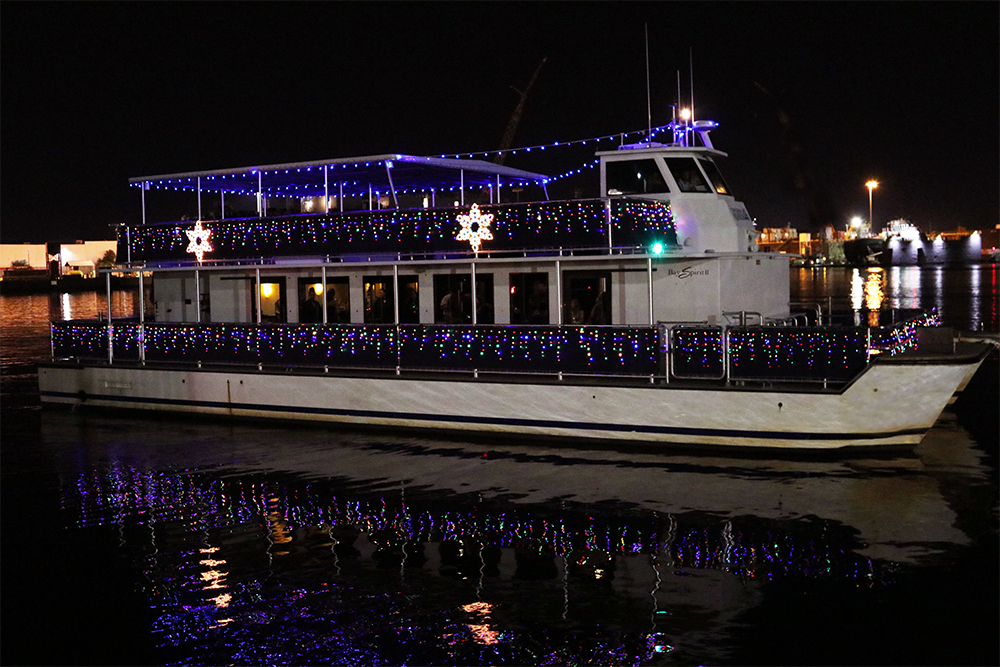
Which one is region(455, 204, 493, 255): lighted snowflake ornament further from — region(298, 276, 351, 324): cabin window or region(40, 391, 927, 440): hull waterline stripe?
region(298, 276, 351, 324): cabin window

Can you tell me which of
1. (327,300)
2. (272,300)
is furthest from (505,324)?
(272,300)

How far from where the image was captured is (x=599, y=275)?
54.6ft

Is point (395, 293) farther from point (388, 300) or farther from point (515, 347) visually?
point (515, 347)

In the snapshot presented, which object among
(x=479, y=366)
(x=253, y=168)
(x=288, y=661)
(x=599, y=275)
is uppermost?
(x=253, y=168)

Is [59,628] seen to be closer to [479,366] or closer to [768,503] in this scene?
[768,503]

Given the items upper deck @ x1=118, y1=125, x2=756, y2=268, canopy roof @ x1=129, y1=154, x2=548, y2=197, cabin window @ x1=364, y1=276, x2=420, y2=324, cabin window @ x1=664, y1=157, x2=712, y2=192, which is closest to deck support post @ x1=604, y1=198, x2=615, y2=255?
upper deck @ x1=118, y1=125, x2=756, y2=268

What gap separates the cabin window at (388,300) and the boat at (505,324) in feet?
0.13

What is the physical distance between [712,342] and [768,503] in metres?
3.36

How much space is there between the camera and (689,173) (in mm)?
16641

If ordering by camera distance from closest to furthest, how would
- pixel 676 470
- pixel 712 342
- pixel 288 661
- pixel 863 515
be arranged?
pixel 288 661 → pixel 863 515 → pixel 676 470 → pixel 712 342

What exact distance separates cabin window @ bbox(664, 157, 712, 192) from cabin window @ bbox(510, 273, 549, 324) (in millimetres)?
2721

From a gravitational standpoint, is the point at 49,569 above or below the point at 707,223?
below

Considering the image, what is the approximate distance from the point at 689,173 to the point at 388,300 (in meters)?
5.94

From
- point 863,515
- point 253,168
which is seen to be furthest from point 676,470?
point 253,168
